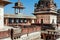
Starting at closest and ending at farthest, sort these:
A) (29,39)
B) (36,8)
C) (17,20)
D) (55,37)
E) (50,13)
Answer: (29,39), (55,37), (17,20), (50,13), (36,8)

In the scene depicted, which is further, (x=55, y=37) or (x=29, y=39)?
(x=55, y=37)

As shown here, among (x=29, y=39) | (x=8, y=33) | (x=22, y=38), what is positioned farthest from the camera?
(x=29, y=39)

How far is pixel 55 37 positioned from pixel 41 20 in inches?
476

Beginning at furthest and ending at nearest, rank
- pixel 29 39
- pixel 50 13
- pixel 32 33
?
1. pixel 50 13
2. pixel 32 33
3. pixel 29 39

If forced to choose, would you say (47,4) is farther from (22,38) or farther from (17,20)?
(22,38)

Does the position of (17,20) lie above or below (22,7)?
below

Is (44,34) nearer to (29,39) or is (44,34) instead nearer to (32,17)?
(29,39)

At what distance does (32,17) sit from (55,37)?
11.3m

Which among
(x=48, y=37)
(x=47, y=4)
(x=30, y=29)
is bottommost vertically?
(x=48, y=37)

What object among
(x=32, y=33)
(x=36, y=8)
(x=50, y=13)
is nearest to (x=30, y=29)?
(x=32, y=33)

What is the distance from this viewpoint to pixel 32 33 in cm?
1742

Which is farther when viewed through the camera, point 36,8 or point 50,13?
point 36,8

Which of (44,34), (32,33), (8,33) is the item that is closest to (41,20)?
(44,34)

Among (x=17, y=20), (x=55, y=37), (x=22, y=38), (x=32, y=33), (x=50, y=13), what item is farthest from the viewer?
(x=50, y=13)
